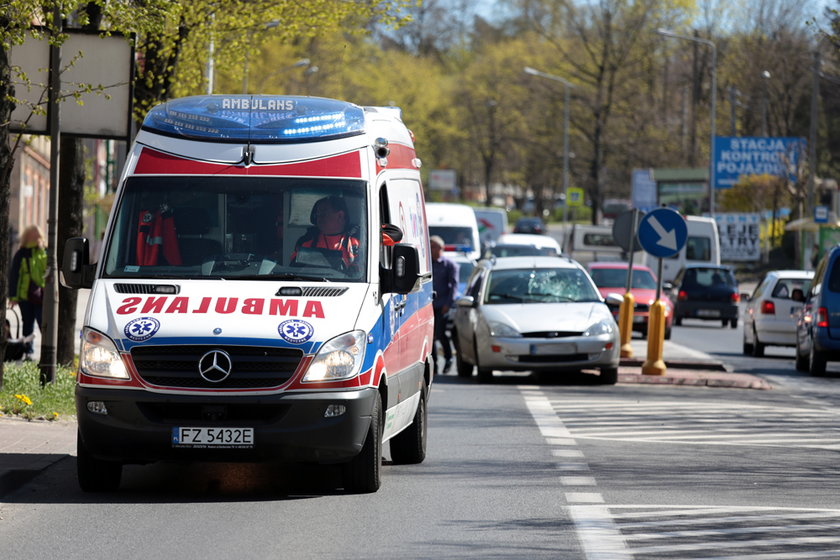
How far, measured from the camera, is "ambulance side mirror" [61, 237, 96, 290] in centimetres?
1098

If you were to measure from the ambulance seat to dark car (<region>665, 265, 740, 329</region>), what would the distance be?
31.3 m

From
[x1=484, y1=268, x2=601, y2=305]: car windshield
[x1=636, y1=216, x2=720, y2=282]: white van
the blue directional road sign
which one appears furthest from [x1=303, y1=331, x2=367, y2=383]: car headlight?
[x1=636, y1=216, x2=720, y2=282]: white van

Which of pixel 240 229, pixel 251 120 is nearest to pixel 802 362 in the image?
pixel 251 120

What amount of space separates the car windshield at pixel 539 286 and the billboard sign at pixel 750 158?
138ft

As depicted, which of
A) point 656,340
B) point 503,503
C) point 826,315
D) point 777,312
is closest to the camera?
point 503,503

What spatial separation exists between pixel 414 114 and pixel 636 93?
3342 cm

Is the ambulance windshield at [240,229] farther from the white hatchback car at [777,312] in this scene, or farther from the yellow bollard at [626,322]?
the white hatchback car at [777,312]

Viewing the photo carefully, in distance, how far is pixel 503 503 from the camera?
10258 mm

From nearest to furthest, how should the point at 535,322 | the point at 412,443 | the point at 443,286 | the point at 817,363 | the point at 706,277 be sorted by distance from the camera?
the point at 412,443, the point at 535,322, the point at 443,286, the point at 817,363, the point at 706,277

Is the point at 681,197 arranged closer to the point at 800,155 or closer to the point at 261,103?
the point at 800,155

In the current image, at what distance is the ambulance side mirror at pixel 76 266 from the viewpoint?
36.0 ft

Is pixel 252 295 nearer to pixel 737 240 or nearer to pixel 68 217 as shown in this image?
pixel 68 217

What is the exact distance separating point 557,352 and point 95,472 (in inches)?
423

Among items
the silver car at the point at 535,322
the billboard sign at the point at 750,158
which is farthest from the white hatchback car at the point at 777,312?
the billboard sign at the point at 750,158
